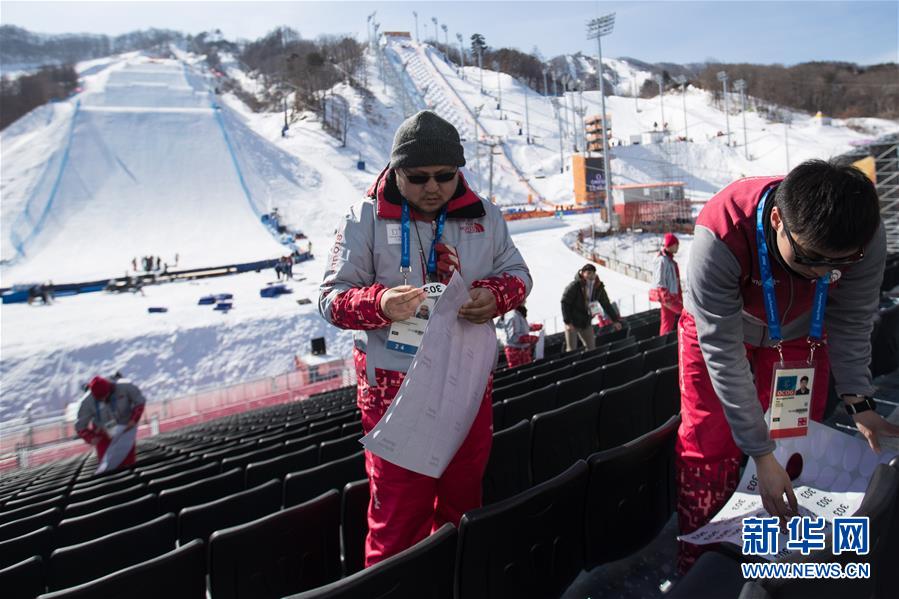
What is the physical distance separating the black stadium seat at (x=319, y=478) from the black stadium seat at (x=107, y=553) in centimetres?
47

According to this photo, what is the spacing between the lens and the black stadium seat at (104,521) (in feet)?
8.40

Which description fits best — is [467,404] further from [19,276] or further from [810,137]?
[810,137]

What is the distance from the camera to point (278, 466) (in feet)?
10.2

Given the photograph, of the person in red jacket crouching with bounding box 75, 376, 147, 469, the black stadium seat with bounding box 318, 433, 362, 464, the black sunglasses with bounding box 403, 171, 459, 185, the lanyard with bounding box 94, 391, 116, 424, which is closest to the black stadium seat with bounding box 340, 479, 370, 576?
the black sunglasses with bounding box 403, 171, 459, 185

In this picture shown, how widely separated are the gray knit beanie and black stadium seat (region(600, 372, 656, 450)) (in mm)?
1568

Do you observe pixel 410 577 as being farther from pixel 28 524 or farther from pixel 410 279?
pixel 28 524

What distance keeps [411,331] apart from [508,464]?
0.91 metres

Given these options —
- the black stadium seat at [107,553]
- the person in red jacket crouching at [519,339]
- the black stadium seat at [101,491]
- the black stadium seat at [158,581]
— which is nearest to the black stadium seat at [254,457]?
the black stadium seat at [101,491]

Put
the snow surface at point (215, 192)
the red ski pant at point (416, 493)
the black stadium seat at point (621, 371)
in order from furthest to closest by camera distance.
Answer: the snow surface at point (215, 192) < the black stadium seat at point (621, 371) < the red ski pant at point (416, 493)

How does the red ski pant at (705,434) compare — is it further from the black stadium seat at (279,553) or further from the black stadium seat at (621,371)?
the black stadium seat at (621,371)

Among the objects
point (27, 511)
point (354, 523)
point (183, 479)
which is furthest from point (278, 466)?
point (27, 511)

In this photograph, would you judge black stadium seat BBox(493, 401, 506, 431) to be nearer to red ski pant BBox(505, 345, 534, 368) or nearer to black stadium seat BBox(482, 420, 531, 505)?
black stadium seat BBox(482, 420, 531, 505)

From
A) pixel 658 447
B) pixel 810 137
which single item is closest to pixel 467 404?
pixel 658 447

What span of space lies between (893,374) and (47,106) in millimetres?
64017
